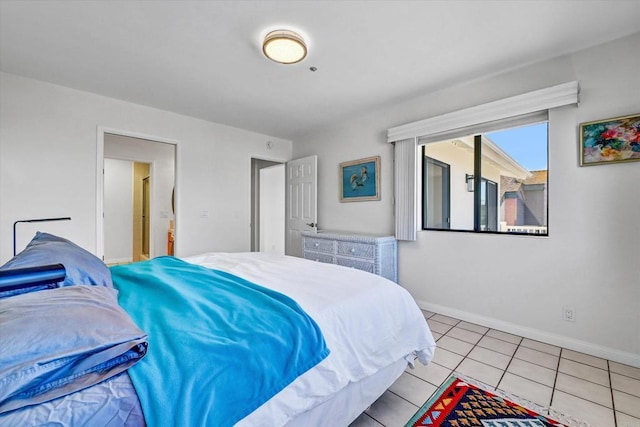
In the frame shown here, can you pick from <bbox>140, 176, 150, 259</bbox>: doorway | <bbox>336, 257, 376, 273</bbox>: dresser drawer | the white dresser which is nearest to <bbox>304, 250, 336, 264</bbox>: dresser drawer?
the white dresser

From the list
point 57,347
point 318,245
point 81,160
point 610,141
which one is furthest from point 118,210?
point 610,141

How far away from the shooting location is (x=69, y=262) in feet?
4.42

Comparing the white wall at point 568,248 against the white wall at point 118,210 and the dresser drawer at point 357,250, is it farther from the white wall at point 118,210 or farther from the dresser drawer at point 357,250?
the white wall at point 118,210

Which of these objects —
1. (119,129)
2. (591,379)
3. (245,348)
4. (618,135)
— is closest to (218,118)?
(119,129)

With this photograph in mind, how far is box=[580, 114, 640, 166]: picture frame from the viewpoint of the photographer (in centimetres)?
209

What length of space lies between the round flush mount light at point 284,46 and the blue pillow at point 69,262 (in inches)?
73.9

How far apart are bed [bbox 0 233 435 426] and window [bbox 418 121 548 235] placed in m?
1.77

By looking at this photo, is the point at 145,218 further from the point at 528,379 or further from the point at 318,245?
the point at 528,379

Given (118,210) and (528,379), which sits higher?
(118,210)

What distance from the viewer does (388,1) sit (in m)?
1.80

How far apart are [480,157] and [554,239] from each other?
40.8 inches

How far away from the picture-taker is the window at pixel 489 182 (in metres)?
2.63

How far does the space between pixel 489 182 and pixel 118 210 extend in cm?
694

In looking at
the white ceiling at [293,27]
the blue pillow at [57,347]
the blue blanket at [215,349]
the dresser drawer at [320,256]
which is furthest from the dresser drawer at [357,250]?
the blue pillow at [57,347]
